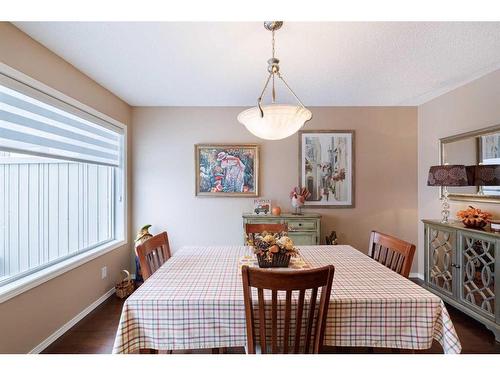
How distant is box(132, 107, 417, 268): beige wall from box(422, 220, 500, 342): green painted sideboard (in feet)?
2.76

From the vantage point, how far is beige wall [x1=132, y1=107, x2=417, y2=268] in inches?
135

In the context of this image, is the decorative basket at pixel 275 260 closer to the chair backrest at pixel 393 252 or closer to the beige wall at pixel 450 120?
the chair backrest at pixel 393 252

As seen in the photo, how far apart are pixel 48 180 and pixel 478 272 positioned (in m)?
3.65

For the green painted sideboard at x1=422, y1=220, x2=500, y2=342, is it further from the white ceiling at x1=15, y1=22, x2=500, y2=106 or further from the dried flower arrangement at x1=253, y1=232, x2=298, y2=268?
the dried flower arrangement at x1=253, y1=232, x2=298, y2=268

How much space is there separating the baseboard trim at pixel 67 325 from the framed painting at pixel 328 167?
8.47ft

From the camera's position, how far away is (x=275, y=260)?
160cm

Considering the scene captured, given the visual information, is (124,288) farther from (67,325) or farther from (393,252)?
(393,252)

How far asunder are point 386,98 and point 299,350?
3.02 meters

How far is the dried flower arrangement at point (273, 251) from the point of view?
61.9 inches
